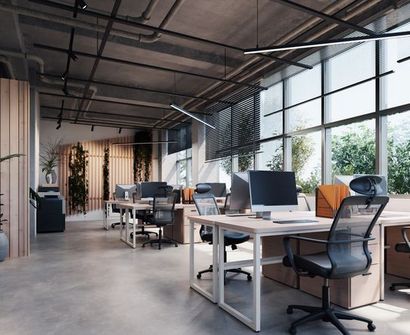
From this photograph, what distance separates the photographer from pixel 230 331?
2.65 m

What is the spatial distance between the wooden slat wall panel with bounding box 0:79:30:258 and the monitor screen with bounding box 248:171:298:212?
A: 13.2 ft

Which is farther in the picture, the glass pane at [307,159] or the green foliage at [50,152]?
the green foliage at [50,152]

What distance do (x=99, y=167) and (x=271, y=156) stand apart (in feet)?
24.1

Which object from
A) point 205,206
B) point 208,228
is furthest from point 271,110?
point 208,228

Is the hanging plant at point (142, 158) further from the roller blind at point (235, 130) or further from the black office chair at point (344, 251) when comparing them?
the black office chair at point (344, 251)

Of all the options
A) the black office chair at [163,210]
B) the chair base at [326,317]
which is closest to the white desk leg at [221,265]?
the chair base at [326,317]

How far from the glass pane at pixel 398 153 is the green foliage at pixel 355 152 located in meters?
0.27

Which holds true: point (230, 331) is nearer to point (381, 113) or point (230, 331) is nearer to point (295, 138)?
point (381, 113)

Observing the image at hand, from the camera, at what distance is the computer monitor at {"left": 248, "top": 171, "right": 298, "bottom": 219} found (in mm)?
3318

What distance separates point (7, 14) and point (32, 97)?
3326 mm

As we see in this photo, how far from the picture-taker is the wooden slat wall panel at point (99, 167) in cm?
1181

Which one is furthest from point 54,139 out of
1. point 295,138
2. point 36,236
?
point 295,138

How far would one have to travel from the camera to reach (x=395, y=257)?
4328mm

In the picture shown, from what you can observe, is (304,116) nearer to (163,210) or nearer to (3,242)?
(163,210)
